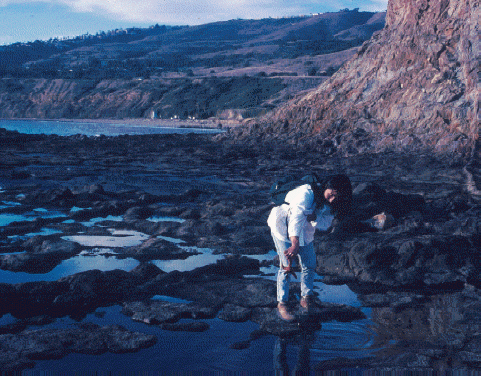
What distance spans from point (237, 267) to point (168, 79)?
228 ft

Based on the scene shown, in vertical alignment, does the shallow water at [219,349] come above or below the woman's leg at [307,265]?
below

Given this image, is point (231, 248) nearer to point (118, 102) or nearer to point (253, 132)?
point (253, 132)

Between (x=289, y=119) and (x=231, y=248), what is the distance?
17.6 metres

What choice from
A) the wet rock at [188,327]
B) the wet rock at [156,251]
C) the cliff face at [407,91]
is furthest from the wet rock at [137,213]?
the cliff face at [407,91]

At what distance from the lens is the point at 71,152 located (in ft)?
78.2

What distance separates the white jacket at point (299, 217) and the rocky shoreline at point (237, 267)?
83 cm

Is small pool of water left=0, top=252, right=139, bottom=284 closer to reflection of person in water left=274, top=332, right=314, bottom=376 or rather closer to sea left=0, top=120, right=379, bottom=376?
sea left=0, top=120, right=379, bottom=376

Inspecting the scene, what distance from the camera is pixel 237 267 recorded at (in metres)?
7.02

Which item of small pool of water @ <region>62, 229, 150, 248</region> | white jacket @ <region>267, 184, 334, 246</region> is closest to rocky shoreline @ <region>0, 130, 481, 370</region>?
small pool of water @ <region>62, 229, 150, 248</region>

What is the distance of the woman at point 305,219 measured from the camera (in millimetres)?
4855

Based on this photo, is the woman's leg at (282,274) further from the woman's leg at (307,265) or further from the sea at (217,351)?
the sea at (217,351)

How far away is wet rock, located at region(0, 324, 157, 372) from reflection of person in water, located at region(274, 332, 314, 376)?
3.54 feet

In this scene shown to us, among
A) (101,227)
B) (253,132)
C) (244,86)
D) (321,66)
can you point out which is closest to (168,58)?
Answer: (321,66)

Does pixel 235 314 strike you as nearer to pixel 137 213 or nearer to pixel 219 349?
pixel 219 349
